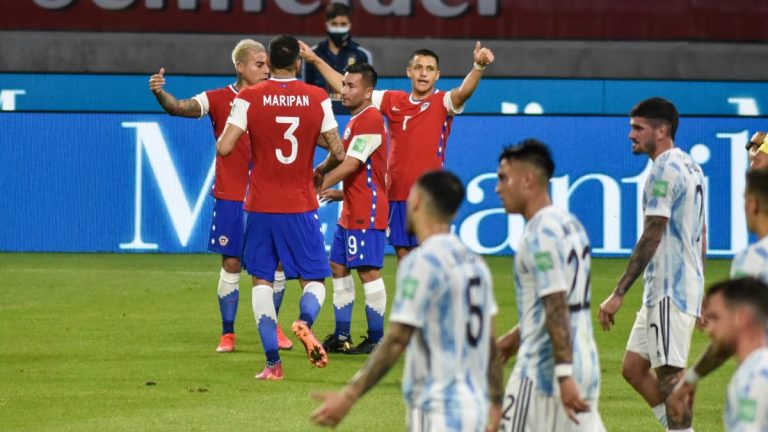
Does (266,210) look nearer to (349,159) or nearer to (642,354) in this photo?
(349,159)

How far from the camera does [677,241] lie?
24.5ft

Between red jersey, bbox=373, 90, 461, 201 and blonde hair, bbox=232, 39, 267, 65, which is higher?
blonde hair, bbox=232, 39, 267, 65

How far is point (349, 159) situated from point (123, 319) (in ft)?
9.48

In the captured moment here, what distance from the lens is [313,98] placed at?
9.78 m

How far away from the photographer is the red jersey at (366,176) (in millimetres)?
10977

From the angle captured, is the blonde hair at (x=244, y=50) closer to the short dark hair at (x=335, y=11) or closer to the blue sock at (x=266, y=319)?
the blue sock at (x=266, y=319)

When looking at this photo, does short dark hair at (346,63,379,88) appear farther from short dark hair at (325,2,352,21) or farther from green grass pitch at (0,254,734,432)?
short dark hair at (325,2,352,21)

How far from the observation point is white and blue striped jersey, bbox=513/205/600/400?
18.7 ft

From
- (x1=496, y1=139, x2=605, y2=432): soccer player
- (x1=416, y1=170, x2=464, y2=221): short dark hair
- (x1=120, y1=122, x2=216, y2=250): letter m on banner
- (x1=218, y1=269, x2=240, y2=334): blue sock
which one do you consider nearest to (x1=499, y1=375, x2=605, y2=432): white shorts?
(x1=496, y1=139, x2=605, y2=432): soccer player

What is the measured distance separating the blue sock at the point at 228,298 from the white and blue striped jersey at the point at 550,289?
560 centimetres

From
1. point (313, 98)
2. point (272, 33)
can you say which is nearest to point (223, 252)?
point (313, 98)

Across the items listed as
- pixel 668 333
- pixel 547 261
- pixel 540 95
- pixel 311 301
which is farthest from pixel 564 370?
pixel 540 95

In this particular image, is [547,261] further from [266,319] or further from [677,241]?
[266,319]

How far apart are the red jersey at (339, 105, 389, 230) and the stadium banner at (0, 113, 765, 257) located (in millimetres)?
5883
